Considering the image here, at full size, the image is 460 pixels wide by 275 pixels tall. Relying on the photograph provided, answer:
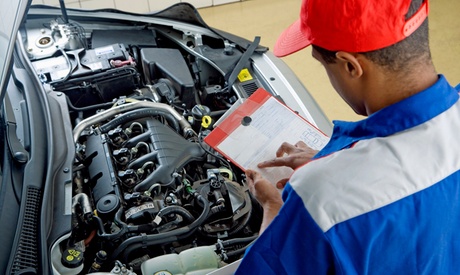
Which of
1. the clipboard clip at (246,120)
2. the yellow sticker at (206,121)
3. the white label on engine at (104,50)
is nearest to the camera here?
the clipboard clip at (246,120)

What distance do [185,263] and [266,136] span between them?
2.05 feet

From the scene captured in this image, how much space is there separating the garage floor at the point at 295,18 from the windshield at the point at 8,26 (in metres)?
2.52

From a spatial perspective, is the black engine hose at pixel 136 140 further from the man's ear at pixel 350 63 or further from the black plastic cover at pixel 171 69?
the man's ear at pixel 350 63

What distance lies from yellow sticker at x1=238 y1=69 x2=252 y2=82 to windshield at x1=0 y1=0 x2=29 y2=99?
1.11 m

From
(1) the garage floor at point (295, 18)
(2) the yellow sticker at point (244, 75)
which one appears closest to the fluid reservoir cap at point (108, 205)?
(2) the yellow sticker at point (244, 75)

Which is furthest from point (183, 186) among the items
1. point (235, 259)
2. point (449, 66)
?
point (449, 66)

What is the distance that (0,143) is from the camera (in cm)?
180

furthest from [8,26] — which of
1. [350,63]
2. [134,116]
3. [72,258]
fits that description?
[350,63]

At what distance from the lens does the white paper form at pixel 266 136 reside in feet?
6.72

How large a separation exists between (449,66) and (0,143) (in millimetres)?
3611

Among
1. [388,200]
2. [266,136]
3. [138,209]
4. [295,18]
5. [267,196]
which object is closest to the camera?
[388,200]

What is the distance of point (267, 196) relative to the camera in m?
1.66

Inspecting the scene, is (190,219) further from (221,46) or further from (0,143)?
(221,46)

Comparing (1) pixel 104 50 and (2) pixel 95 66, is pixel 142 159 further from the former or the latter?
(1) pixel 104 50
